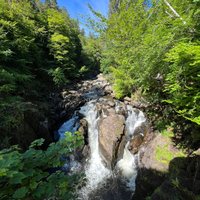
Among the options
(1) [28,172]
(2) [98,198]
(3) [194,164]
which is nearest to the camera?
(1) [28,172]

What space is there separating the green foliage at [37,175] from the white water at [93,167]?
5.18 metres

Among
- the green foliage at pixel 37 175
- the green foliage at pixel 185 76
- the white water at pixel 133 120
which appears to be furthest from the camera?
the white water at pixel 133 120

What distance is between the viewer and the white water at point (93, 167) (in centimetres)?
734

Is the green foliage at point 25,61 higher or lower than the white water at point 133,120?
higher

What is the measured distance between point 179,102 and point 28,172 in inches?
153

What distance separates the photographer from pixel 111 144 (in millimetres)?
8344

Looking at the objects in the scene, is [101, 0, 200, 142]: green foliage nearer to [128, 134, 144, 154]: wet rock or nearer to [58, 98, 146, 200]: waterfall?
[128, 134, 144, 154]: wet rock

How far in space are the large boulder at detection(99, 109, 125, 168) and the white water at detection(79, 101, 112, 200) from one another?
381 millimetres

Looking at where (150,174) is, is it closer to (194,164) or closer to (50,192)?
(194,164)

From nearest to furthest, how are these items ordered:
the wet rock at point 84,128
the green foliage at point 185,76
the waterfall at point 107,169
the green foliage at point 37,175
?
the green foliage at point 37,175
the green foliage at point 185,76
the waterfall at point 107,169
the wet rock at point 84,128

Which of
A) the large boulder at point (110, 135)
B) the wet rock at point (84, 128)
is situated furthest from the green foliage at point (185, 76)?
the wet rock at point (84, 128)

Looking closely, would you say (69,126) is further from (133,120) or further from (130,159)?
(130,159)

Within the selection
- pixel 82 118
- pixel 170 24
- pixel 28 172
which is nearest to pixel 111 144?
pixel 82 118

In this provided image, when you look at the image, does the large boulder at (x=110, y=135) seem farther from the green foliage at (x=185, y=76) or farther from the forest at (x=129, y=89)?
the green foliage at (x=185, y=76)
